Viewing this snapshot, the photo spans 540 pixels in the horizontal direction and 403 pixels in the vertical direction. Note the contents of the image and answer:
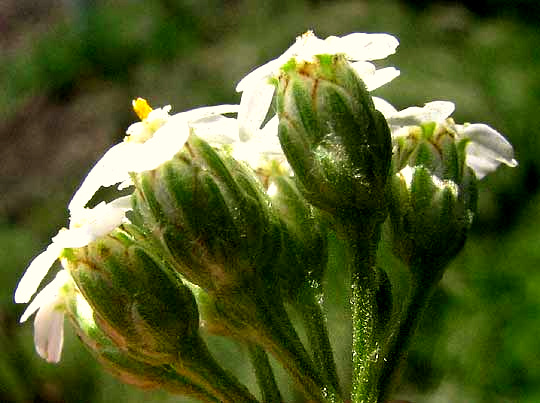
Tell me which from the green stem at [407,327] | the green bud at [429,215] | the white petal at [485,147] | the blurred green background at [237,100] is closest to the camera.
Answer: the green stem at [407,327]

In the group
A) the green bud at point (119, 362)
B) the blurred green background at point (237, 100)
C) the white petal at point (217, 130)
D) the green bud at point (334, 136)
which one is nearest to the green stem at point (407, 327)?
the green bud at point (334, 136)

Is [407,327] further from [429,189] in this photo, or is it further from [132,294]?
[132,294]

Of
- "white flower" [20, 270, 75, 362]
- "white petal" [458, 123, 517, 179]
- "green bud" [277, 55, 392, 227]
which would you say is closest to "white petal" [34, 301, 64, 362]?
"white flower" [20, 270, 75, 362]

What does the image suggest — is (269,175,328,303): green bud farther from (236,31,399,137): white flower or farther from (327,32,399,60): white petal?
(327,32,399,60): white petal

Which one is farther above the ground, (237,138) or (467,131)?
(237,138)

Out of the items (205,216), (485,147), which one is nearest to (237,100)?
(485,147)

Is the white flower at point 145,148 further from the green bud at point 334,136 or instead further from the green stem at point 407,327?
the green stem at point 407,327
